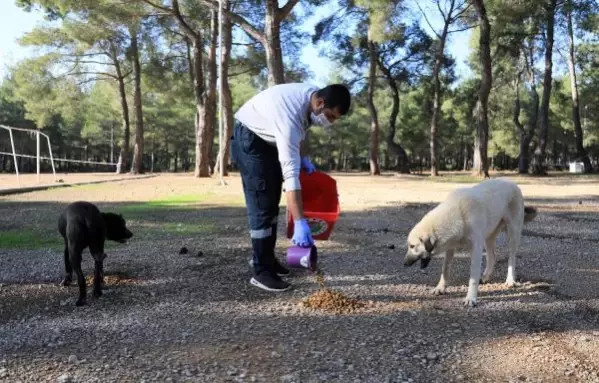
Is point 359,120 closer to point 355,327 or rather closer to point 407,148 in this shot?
point 407,148

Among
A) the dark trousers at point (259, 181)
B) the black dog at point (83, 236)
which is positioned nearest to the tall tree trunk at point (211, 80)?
the black dog at point (83, 236)

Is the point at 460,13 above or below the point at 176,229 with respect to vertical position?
above

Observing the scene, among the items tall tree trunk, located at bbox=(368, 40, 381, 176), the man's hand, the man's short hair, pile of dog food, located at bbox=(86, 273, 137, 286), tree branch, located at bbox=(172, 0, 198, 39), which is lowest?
pile of dog food, located at bbox=(86, 273, 137, 286)

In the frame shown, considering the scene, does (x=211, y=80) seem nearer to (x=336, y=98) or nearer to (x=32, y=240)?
(x=32, y=240)

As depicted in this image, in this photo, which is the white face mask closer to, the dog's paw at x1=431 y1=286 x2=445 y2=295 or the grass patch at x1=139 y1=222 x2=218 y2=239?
the dog's paw at x1=431 y1=286 x2=445 y2=295

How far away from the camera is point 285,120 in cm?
413

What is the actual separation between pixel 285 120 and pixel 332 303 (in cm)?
140

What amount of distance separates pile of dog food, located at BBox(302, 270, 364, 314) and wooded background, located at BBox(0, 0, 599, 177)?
14267 mm

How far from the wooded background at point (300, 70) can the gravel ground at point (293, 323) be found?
516 inches

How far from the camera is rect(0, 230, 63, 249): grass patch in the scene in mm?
7016

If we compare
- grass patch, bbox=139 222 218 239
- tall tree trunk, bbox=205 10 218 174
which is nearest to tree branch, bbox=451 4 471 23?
tall tree trunk, bbox=205 10 218 174

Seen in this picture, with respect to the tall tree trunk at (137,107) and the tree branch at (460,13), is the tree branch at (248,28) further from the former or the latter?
the tree branch at (460,13)

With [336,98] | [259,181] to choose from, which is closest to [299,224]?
[259,181]

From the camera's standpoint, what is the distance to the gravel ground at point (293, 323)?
302cm
